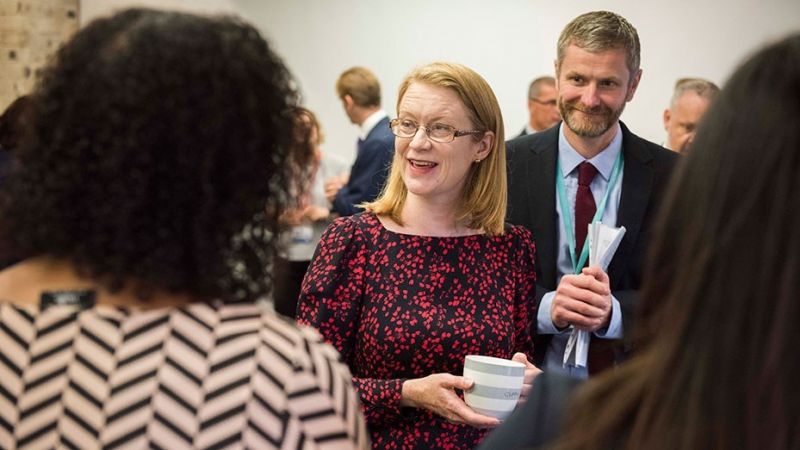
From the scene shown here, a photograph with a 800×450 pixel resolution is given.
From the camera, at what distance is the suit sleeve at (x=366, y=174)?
558 centimetres

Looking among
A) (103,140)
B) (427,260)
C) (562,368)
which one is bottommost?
(562,368)

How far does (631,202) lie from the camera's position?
2873 millimetres

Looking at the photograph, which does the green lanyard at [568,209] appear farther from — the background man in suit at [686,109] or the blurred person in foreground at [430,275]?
the background man in suit at [686,109]

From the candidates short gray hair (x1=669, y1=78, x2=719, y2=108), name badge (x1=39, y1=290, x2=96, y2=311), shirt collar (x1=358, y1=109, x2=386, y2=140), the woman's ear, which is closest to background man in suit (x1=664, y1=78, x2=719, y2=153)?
short gray hair (x1=669, y1=78, x2=719, y2=108)

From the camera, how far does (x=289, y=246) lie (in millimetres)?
1406

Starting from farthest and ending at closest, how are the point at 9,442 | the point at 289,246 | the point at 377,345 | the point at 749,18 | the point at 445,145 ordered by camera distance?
the point at 749,18, the point at 445,145, the point at 377,345, the point at 289,246, the point at 9,442

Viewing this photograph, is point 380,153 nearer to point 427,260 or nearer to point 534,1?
point 534,1

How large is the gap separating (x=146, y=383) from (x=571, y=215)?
1.89 m

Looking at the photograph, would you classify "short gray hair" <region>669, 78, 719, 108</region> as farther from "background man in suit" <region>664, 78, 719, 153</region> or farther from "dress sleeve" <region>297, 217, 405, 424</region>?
"dress sleeve" <region>297, 217, 405, 424</region>

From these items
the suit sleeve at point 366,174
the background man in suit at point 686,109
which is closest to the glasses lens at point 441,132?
the background man in suit at point 686,109

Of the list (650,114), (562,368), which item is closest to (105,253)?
(562,368)

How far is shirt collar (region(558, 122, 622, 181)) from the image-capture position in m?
2.92

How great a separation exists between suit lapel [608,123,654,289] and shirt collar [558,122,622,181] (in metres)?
0.04

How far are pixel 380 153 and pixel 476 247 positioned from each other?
312 centimetres
